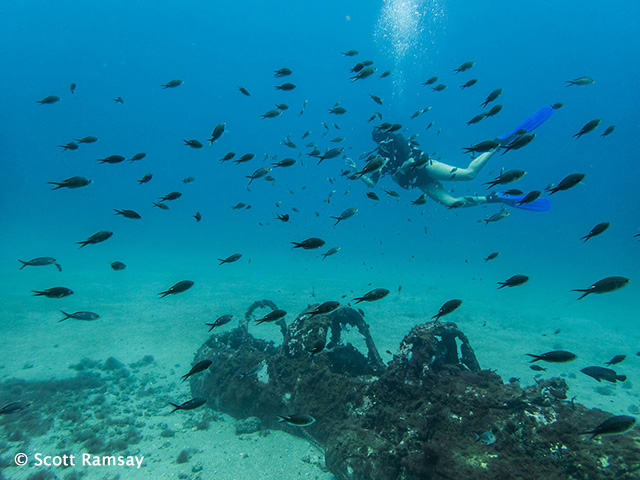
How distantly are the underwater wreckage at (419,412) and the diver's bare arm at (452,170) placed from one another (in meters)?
9.72

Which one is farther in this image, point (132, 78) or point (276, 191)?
point (276, 191)

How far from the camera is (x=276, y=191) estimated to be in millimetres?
185750

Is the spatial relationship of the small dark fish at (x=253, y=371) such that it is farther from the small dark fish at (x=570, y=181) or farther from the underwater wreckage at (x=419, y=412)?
the small dark fish at (x=570, y=181)

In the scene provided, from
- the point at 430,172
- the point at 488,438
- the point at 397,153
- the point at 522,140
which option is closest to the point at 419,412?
the point at 488,438

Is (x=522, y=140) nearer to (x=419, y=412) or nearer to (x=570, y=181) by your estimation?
(x=570, y=181)

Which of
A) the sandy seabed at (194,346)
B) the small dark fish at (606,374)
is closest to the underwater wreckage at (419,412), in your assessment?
the sandy seabed at (194,346)

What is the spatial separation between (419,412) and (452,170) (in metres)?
11.8

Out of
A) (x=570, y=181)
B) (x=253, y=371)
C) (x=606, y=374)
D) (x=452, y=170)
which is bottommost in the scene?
(x=253, y=371)

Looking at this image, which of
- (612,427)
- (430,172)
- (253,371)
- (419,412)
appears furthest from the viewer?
(430,172)

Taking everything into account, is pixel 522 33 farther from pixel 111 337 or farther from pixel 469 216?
pixel 469 216

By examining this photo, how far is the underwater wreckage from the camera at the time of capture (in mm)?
3687

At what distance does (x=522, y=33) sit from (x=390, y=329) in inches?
3596

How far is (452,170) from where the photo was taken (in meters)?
13.8

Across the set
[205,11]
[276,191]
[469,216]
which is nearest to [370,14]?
[205,11]
